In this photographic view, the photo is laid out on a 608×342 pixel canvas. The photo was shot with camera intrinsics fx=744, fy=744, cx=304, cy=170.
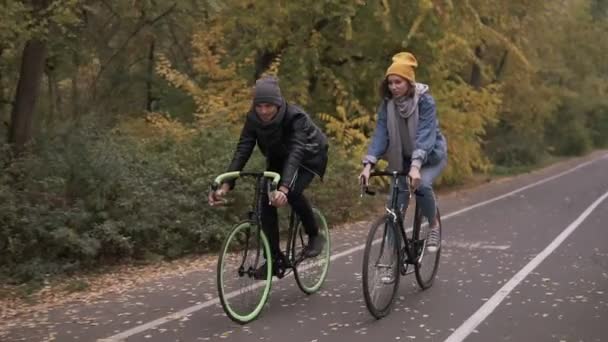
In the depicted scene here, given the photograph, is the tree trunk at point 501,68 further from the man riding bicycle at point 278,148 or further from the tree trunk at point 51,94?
the man riding bicycle at point 278,148

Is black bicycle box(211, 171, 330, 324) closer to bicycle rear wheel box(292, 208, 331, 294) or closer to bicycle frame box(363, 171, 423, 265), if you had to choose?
bicycle rear wheel box(292, 208, 331, 294)

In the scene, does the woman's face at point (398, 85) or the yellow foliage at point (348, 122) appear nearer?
the woman's face at point (398, 85)

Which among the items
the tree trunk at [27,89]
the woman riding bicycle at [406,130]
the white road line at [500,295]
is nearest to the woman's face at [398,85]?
the woman riding bicycle at [406,130]

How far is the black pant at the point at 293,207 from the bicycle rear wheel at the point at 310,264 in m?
0.23

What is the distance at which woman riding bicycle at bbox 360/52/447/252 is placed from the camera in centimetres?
631

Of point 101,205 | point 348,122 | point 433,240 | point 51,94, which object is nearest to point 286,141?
point 433,240

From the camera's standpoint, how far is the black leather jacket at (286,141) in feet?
19.8

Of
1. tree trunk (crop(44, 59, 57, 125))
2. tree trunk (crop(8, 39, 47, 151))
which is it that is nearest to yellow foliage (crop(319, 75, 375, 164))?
tree trunk (crop(44, 59, 57, 125))

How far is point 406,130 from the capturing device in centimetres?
652

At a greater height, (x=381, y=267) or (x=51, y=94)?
(x=51, y=94)

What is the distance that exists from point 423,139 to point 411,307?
4.86ft

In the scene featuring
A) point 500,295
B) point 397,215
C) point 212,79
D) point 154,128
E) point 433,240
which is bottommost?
point 500,295

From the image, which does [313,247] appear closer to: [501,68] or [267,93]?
[267,93]

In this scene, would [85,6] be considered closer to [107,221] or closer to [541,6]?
[107,221]
